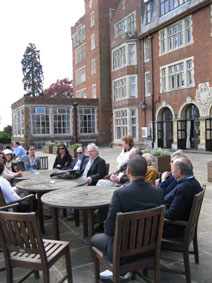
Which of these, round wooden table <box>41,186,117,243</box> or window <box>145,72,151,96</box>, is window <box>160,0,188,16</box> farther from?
round wooden table <box>41,186,117,243</box>

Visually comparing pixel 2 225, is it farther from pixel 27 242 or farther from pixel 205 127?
pixel 205 127

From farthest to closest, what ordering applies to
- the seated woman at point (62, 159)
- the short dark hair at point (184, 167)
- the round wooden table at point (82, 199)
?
the seated woman at point (62, 159) < the round wooden table at point (82, 199) < the short dark hair at point (184, 167)

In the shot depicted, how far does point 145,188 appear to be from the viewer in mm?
2594

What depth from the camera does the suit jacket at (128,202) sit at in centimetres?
251

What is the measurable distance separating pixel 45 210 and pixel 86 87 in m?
28.7

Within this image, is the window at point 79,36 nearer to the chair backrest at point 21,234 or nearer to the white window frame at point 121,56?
the white window frame at point 121,56

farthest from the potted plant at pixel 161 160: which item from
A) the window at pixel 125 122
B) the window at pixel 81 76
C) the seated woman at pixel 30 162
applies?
the window at pixel 81 76

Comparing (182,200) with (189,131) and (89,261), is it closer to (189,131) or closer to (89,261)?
(89,261)

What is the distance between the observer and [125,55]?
82.4ft

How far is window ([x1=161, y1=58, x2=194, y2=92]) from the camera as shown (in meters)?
19.6

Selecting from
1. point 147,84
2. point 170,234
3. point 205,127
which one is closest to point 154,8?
point 147,84

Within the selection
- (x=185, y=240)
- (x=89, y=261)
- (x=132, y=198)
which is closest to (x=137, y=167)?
(x=132, y=198)

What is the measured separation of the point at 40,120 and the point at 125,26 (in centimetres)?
1187

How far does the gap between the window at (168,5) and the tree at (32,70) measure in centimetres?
3037
